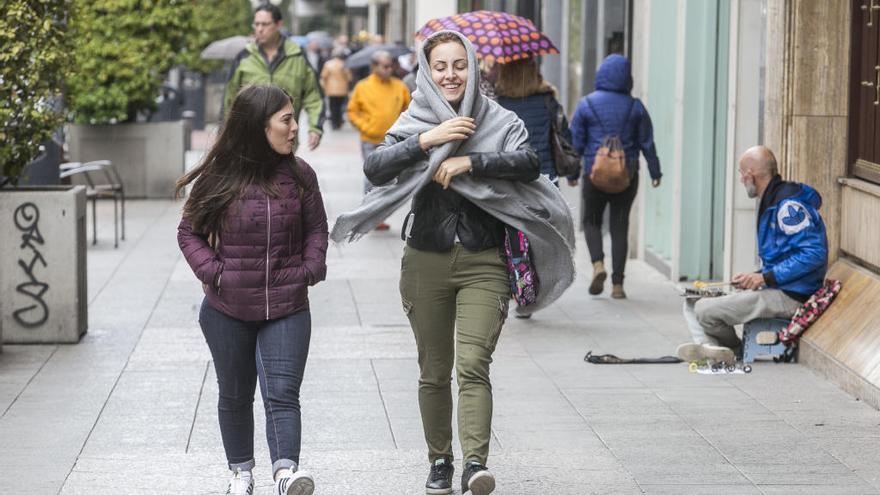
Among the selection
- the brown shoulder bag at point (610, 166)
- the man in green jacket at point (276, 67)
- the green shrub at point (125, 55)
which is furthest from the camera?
the green shrub at point (125, 55)

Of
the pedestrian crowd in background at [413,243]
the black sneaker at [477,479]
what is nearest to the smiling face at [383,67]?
the pedestrian crowd in background at [413,243]

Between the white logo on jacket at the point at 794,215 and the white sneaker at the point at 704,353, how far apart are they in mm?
774

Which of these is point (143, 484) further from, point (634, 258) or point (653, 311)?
point (634, 258)

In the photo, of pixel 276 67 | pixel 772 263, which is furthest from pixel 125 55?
pixel 772 263

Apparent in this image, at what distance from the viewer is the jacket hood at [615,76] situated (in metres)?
11.3

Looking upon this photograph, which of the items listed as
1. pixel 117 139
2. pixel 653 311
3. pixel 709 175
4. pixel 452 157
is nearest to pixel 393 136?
pixel 452 157

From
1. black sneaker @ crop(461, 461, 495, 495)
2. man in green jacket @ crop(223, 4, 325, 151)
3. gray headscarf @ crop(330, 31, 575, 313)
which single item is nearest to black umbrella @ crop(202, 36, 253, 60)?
man in green jacket @ crop(223, 4, 325, 151)

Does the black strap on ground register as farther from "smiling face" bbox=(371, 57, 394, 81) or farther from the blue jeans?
"smiling face" bbox=(371, 57, 394, 81)

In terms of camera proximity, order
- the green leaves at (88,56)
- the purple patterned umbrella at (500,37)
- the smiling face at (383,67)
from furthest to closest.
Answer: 1. the smiling face at (383,67)
2. the purple patterned umbrella at (500,37)
3. the green leaves at (88,56)

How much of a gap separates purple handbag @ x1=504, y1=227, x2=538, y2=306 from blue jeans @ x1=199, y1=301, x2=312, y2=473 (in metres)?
0.78

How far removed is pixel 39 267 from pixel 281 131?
421 centimetres

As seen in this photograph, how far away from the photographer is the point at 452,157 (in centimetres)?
587

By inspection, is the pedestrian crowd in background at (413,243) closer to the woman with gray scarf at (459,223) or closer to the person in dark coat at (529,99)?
the woman with gray scarf at (459,223)

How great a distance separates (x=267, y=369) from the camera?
5734mm
